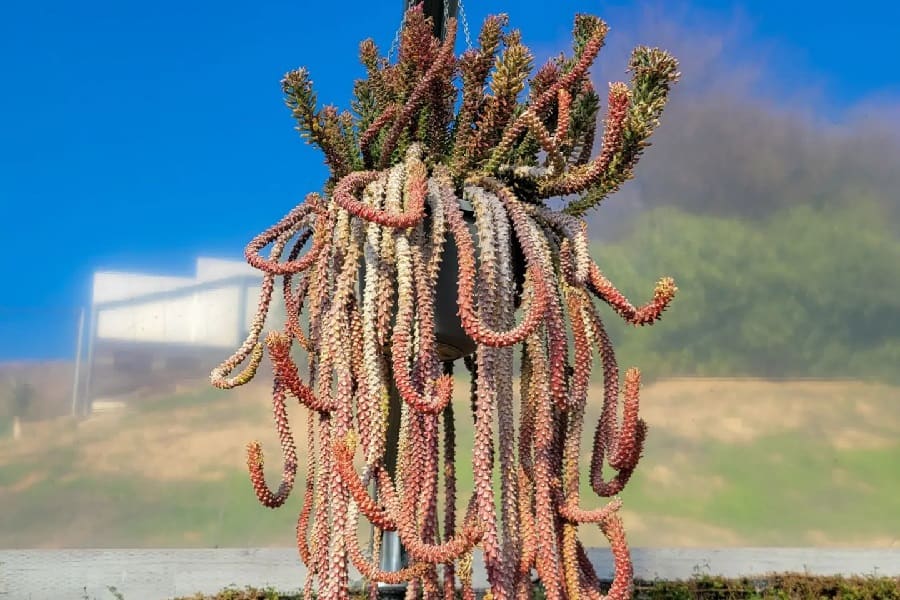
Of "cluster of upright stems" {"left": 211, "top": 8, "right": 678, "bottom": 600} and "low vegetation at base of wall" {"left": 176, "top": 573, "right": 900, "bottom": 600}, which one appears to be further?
"low vegetation at base of wall" {"left": 176, "top": 573, "right": 900, "bottom": 600}

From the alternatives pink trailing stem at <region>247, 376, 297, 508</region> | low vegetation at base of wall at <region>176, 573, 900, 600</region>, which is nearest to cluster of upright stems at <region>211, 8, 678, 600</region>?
pink trailing stem at <region>247, 376, 297, 508</region>

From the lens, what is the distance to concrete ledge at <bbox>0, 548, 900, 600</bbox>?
2061 mm

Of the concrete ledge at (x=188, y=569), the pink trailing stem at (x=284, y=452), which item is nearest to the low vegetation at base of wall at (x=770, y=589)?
the concrete ledge at (x=188, y=569)

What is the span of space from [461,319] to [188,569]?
4.87ft

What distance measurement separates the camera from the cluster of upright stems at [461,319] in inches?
38.3

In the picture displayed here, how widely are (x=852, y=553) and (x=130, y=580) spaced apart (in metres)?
2.27

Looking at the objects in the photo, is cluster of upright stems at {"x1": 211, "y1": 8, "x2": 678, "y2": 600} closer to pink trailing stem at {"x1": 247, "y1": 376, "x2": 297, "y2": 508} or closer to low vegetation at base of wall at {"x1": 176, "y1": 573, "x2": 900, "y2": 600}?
pink trailing stem at {"x1": 247, "y1": 376, "x2": 297, "y2": 508}

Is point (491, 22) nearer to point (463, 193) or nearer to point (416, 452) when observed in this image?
point (463, 193)

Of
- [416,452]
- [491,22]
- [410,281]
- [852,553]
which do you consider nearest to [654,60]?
[491,22]

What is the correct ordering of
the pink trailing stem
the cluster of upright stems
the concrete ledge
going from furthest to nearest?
1. the concrete ledge
2. the pink trailing stem
3. the cluster of upright stems

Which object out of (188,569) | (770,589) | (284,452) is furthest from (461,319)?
(770,589)

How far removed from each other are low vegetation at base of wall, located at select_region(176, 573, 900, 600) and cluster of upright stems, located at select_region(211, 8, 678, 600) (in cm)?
108

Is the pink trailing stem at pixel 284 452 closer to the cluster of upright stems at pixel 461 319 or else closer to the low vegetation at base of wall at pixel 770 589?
the cluster of upright stems at pixel 461 319

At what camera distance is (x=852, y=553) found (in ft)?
9.05
